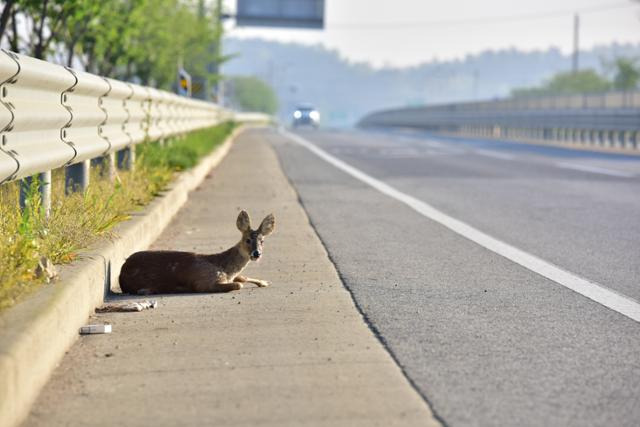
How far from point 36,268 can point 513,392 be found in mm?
2287

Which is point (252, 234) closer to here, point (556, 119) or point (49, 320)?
point (49, 320)

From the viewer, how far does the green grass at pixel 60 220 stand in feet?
16.8

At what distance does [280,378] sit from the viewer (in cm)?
470

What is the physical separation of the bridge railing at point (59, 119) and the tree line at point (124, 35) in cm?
496

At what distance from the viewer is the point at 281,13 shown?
6222 centimetres

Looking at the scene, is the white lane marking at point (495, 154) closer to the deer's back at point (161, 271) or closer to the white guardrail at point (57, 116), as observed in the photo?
the white guardrail at point (57, 116)

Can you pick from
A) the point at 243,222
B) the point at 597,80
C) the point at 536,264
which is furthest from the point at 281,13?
the point at 597,80

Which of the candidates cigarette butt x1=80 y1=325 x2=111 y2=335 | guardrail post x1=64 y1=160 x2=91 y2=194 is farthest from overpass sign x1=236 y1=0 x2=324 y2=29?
cigarette butt x1=80 y1=325 x2=111 y2=335

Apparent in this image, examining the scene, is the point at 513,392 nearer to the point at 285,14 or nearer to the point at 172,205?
the point at 172,205

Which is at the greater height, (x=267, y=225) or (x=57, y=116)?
(x=57, y=116)

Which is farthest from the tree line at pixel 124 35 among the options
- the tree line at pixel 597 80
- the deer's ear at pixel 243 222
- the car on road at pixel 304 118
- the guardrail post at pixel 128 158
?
the car on road at pixel 304 118

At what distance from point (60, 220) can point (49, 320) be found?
2.18 metres

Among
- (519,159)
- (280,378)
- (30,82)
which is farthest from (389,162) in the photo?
(280,378)

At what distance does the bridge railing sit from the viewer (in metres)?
6.18
